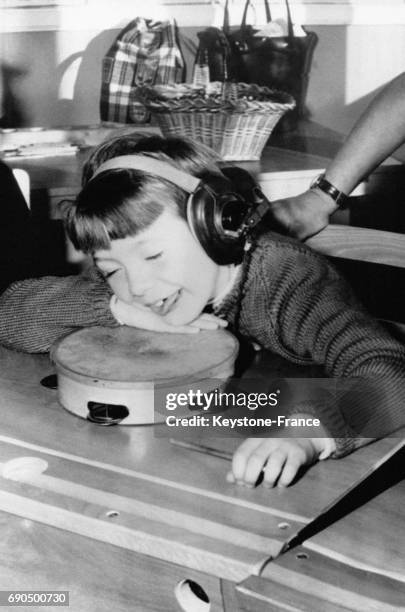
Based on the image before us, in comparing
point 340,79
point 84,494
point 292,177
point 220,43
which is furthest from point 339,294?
point 340,79

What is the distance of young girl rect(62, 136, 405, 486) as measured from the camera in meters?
1.10

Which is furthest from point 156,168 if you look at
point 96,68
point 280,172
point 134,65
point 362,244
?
point 96,68

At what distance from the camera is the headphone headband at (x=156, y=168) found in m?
1.12

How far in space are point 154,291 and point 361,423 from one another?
0.39 metres

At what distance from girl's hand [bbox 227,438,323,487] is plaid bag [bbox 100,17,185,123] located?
7.29 ft

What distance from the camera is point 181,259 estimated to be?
1174 millimetres

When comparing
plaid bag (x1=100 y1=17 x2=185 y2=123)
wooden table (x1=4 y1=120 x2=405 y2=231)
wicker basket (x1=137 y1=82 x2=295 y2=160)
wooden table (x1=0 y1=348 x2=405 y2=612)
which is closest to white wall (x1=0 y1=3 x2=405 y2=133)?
plaid bag (x1=100 y1=17 x2=185 y2=123)

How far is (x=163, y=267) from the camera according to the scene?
1162mm

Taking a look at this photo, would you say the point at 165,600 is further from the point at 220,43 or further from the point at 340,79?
the point at 340,79

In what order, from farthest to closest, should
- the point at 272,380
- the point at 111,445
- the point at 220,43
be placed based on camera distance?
the point at 220,43 < the point at 272,380 < the point at 111,445

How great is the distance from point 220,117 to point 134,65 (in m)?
0.86

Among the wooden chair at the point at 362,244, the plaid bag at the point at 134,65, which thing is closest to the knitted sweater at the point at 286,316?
the wooden chair at the point at 362,244

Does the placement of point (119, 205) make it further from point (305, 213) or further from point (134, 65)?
point (134, 65)

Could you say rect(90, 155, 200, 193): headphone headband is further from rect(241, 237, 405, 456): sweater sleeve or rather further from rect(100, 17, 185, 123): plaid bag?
rect(100, 17, 185, 123): plaid bag
